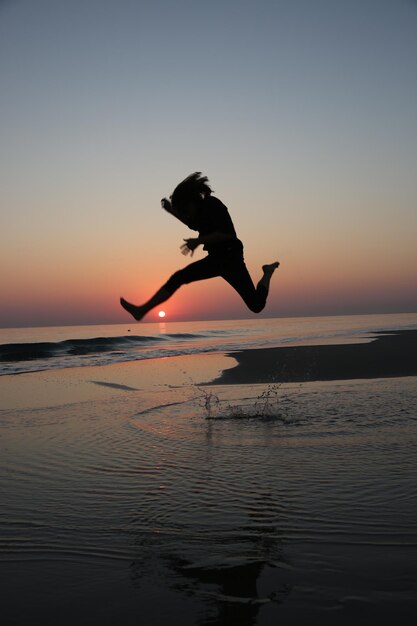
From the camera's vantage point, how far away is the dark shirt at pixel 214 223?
582 centimetres

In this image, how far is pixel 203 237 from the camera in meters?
5.67

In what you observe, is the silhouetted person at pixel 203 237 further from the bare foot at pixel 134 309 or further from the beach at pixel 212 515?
the beach at pixel 212 515

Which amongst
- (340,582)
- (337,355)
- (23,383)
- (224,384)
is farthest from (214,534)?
(337,355)

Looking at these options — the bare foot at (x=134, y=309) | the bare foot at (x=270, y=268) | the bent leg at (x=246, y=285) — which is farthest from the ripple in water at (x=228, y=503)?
the bare foot at (x=270, y=268)

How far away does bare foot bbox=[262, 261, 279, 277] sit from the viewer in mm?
7094

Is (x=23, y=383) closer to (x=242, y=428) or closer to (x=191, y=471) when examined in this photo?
(x=242, y=428)

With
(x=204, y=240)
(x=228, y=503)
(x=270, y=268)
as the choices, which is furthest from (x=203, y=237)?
Result: (x=228, y=503)

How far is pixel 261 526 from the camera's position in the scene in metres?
4.36

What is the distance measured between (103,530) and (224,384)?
11.0m

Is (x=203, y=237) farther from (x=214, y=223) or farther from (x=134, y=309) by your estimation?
(x=134, y=309)

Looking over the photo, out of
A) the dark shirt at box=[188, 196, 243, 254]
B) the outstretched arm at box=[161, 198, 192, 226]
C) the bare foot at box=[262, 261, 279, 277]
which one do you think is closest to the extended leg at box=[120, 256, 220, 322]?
the dark shirt at box=[188, 196, 243, 254]

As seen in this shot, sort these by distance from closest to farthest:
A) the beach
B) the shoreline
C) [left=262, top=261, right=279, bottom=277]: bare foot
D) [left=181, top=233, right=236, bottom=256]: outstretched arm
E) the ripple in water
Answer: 1. the beach
2. the ripple in water
3. [left=181, top=233, right=236, bottom=256]: outstretched arm
4. [left=262, top=261, right=279, bottom=277]: bare foot
5. the shoreline

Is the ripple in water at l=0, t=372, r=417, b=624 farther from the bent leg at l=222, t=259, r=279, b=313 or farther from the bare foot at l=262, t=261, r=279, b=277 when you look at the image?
the bare foot at l=262, t=261, r=279, b=277

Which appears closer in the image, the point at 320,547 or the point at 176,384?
the point at 320,547
